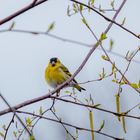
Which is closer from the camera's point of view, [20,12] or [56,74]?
[20,12]

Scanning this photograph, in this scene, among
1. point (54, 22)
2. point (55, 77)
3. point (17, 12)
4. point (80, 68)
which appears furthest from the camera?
point (55, 77)

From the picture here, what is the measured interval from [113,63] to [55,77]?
5.27 m

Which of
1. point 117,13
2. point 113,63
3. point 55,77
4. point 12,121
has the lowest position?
point 12,121

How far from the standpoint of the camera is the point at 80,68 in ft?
10.9

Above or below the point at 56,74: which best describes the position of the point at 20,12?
below

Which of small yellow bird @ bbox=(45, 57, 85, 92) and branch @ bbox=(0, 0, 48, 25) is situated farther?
small yellow bird @ bbox=(45, 57, 85, 92)

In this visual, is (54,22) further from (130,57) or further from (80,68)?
(130,57)

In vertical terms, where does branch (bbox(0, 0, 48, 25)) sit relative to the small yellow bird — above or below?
below

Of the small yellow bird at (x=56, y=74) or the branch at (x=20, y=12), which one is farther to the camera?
the small yellow bird at (x=56, y=74)

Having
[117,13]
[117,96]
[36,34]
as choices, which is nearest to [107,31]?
[117,13]

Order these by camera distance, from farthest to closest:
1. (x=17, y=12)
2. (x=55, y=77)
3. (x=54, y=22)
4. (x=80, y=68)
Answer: (x=55, y=77)
(x=80, y=68)
(x=54, y=22)
(x=17, y=12)

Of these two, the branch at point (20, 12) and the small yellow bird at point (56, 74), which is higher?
the small yellow bird at point (56, 74)

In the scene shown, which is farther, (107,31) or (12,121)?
(107,31)

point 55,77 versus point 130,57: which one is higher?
point 55,77
